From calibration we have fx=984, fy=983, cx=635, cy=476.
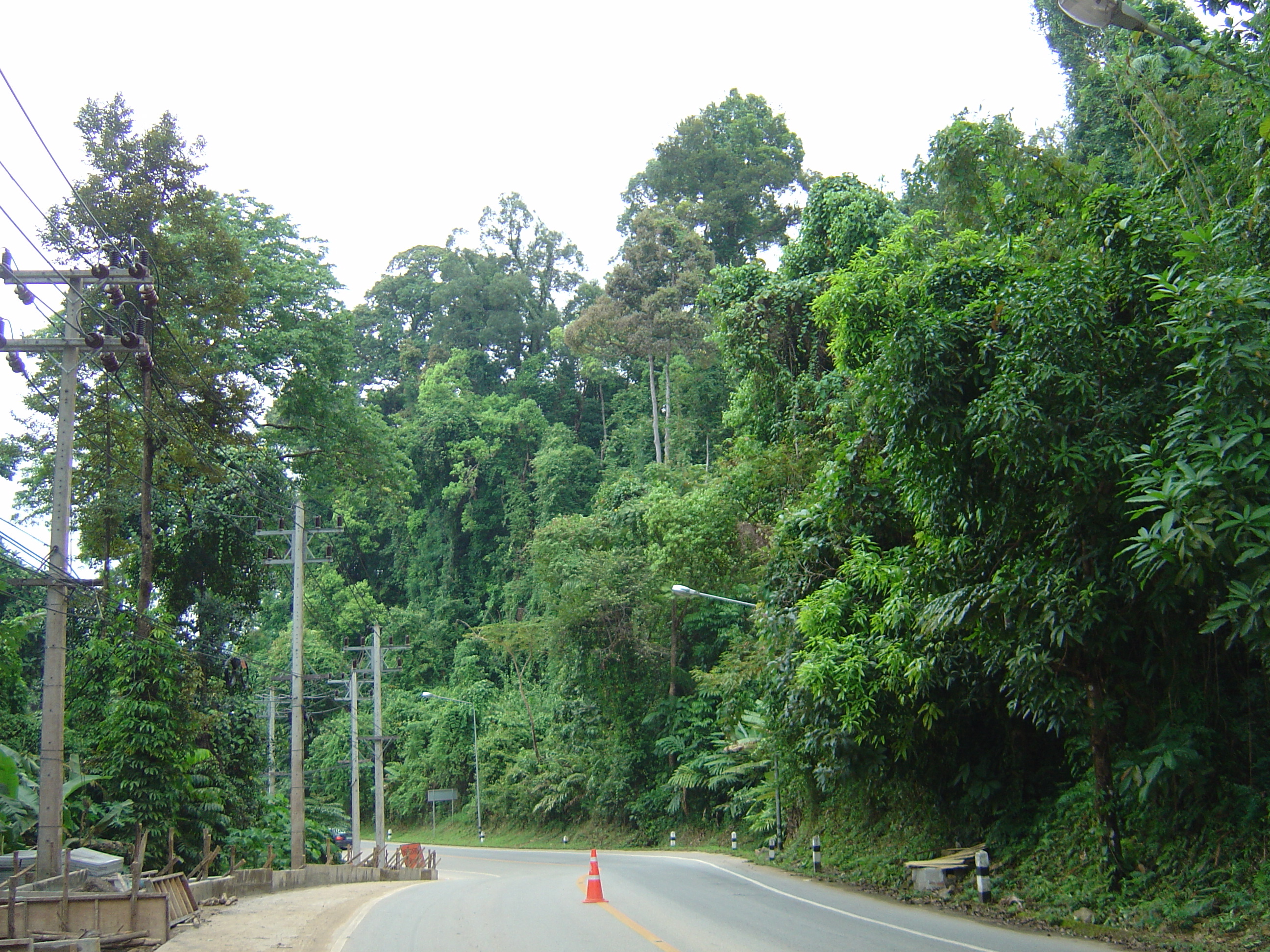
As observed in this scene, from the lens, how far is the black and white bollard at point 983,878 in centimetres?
1186

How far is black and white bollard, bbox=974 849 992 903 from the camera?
11859 mm

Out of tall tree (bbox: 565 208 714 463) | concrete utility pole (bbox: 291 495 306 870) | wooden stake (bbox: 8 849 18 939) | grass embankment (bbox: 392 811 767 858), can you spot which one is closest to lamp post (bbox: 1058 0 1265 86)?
wooden stake (bbox: 8 849 18 939)

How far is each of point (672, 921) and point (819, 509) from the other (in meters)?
7.02

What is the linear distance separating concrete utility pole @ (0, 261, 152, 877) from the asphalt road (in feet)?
12.0

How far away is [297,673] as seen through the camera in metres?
22.0

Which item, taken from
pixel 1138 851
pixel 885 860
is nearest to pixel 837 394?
pixel 885 860

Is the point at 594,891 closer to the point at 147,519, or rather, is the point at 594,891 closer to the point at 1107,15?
the point at 1107,15

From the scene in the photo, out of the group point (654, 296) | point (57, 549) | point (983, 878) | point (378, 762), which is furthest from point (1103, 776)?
point (654, 296)

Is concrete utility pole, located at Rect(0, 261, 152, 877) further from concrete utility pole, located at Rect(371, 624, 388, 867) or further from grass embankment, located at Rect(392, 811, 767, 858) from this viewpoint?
concrete utility pole, located at Rect(371, 624, 388, 867)

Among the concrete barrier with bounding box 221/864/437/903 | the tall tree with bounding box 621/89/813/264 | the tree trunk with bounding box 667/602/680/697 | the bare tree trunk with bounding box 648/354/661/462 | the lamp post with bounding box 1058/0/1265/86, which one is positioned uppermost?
the tall tree with bounding box 621/89/813/264

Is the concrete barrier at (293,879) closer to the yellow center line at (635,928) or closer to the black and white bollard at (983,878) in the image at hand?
the yellow center line at (635,928)

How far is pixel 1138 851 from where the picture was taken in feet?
34.8

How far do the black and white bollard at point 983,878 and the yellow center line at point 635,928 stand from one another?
4225 mm

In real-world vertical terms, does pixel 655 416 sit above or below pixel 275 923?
above
